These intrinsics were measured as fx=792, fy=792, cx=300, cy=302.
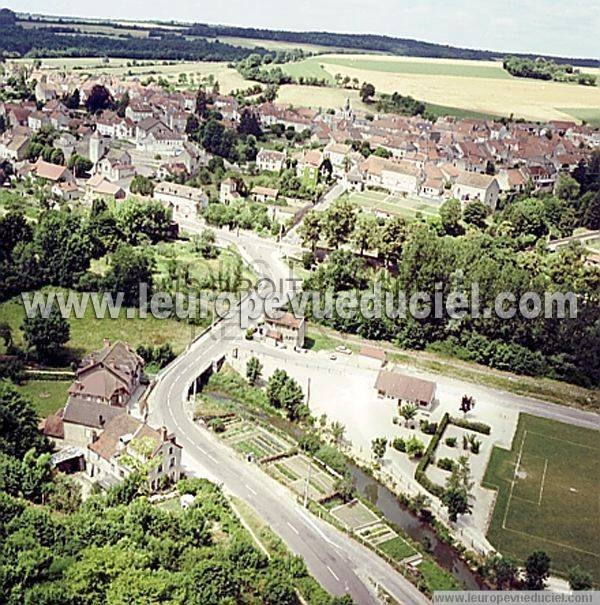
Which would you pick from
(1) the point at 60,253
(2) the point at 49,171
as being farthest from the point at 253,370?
(2) the point at 49,171

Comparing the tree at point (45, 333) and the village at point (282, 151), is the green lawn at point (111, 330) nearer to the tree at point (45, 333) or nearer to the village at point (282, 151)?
the tree at point (45, 333)

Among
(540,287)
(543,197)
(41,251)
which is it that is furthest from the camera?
(543,197)

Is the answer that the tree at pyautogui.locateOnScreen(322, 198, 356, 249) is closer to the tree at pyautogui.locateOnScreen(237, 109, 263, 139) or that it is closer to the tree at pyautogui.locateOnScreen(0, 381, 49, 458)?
the tree at pyautogui.locateOnScreen(0, 381, 49, 458)

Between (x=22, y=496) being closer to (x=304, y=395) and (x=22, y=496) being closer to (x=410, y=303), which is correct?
(x=304, y=395)

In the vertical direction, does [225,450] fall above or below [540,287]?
below

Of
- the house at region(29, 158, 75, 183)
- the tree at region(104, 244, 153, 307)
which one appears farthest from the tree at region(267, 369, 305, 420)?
the house at region(29, 158, 75, 183)

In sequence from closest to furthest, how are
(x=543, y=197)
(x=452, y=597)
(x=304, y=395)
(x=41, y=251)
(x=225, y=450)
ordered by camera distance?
(x=452, y=597), (x=225, y=450), (x=304, y=395), (x=41, y=251), (x=543, y=197)

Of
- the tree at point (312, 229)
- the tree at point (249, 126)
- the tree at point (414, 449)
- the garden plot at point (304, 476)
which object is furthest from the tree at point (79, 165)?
the tree at point (414, 449)

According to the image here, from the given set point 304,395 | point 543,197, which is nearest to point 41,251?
point 304,395
